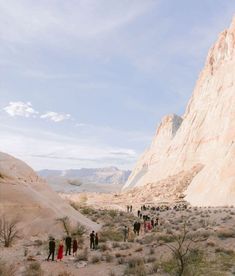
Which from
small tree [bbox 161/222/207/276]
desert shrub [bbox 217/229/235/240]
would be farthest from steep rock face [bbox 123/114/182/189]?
small tree [bbox 161/222/207/276]

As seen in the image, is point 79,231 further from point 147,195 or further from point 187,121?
point 187,121

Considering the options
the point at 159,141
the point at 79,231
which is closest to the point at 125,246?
the point at 79,231

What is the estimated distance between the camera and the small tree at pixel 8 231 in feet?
72.7

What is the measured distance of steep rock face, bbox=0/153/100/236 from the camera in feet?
83.6

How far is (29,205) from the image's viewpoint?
26391 millimetres

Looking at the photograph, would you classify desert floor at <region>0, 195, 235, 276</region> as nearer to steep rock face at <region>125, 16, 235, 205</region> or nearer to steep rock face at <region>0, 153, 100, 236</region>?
steep rock face at <region>0, 153, 100, 236</region>

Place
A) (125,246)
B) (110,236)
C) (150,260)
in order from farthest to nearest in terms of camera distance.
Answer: (110,236) → (125,246) → (150,260)

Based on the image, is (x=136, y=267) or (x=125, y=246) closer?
(x=136, y=267)

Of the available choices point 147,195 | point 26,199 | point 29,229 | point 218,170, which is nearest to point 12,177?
point 26,199

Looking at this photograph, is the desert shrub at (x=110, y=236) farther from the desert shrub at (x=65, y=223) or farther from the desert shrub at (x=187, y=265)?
the desert shrub at (x=187, y=265)

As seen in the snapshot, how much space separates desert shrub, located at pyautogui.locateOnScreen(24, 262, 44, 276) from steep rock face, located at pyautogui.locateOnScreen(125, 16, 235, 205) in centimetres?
4261

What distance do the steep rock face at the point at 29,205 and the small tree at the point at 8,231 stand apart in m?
0.53

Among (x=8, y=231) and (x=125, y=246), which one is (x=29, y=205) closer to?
(x=8, y=231)

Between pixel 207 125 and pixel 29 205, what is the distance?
206ft
